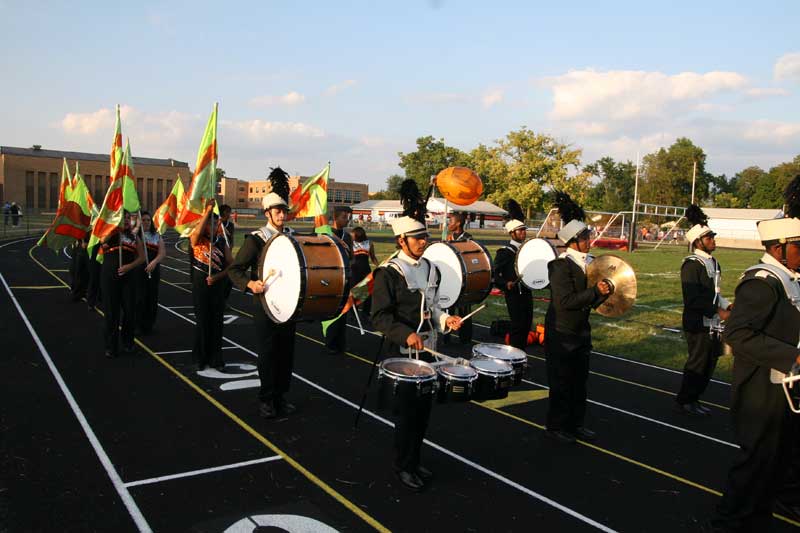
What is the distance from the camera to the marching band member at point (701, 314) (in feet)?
22.5

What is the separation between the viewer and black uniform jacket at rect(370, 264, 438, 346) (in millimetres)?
4758

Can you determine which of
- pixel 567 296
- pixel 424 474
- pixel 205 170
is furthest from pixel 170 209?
pixel 424 474

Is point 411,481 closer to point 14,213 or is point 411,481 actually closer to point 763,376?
point 763,376

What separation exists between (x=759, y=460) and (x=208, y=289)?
21.9 feet

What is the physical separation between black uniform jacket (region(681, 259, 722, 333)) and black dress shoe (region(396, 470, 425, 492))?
4.13 m

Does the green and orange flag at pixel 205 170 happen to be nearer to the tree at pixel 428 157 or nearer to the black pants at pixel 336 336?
the black pants at pixel 336 336

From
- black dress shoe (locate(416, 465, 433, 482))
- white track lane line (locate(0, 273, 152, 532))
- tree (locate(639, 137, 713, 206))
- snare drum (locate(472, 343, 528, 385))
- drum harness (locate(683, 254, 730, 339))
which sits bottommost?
white track lane line (locate(0, 273, 152, 532))

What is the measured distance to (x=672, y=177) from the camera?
94.6 metres

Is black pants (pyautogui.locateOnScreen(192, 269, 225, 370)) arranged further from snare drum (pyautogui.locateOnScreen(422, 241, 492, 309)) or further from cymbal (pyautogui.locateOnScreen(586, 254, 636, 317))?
cymbal (pyautogui.locateOnScreen(586, 254, 636, 317))

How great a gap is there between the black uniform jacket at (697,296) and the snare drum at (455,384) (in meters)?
3.62

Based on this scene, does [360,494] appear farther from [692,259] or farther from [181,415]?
[692,259]

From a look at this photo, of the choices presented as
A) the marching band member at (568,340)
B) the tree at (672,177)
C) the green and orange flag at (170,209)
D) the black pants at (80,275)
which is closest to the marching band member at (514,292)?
the marching band member at (568,340)

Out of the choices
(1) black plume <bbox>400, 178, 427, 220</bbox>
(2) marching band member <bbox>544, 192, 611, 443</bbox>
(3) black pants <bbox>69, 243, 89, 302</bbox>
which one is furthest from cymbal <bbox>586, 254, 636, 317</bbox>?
(3) black pants <bbox>69, 243, 89, 302</bbox>

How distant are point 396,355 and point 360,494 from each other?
3.98ft
